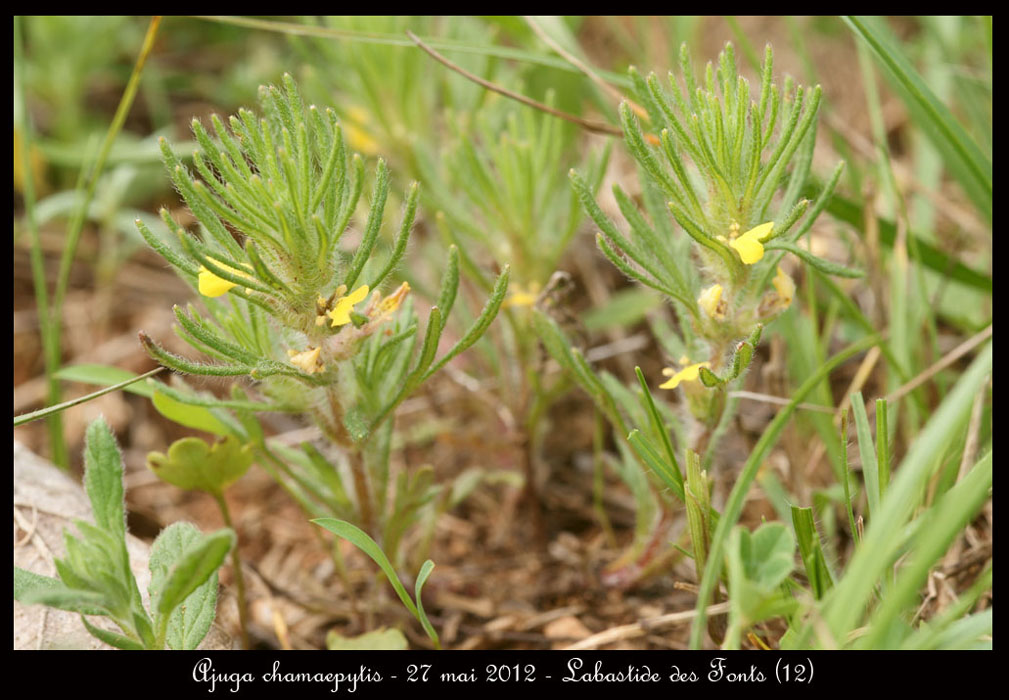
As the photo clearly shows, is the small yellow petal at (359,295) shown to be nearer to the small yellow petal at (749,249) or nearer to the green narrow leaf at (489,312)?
the green narrow leaf at (489,312)

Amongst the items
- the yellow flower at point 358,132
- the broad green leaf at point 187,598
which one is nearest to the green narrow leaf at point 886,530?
the broad green leaf at point 187,598

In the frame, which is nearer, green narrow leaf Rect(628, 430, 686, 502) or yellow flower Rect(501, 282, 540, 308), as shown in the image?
green narrow leaf Rect(628, 430, 686, 502)

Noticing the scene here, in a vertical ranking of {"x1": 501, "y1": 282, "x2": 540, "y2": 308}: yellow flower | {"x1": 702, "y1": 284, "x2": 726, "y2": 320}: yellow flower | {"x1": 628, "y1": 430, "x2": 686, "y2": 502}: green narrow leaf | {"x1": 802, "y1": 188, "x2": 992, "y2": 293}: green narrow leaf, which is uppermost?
{"x1": 802, "y1": 188, "x2": 992, "y2": 293}: green narrow leaf

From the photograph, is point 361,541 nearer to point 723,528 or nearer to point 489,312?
point 489,312

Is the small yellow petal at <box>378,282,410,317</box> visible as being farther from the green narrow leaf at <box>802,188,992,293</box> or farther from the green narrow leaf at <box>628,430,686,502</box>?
the green narrow leaf at <box>802,188,992,293</box>

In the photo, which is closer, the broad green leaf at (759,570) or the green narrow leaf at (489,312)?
the broad green leaf at (759,570)

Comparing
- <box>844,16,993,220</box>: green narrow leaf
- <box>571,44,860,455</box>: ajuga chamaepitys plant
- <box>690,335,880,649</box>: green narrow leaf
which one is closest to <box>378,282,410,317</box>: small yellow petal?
<box>571,44,860,455</box>: ajuga chamaepitys plant
